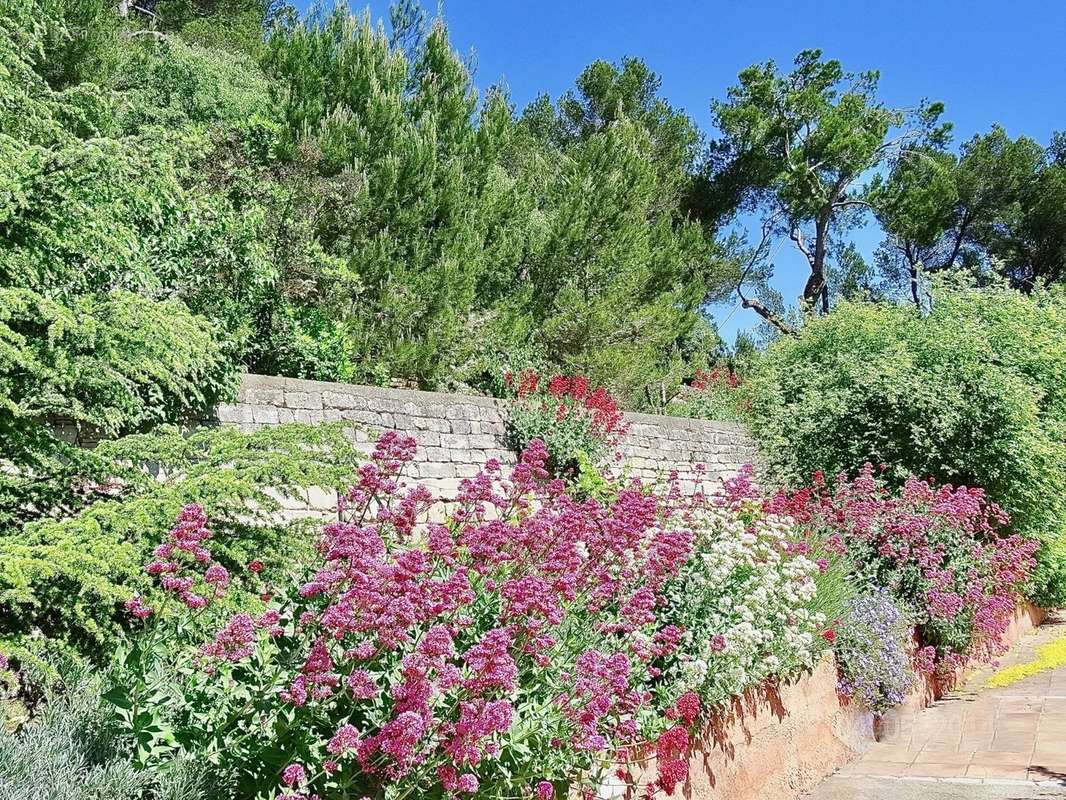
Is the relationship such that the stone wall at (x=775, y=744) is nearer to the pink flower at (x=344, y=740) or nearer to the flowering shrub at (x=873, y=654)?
the flowering shrub at (x=873, y=654)

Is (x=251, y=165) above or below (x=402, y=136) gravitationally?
below

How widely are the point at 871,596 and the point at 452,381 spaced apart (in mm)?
7263

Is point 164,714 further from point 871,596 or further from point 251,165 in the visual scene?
point 251,165

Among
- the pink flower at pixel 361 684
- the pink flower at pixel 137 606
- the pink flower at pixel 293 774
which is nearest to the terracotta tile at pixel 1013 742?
the pink flower at pixel 361 684

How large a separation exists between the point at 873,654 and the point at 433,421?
4909 mm

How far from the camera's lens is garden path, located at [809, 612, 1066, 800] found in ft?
14.9

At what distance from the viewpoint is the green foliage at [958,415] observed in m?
9.80

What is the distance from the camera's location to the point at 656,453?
12172mm

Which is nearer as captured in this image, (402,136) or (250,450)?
(250,450)

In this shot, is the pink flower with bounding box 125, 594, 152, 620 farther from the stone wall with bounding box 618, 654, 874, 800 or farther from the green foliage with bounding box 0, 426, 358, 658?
the stone wall with bounding box 618, 654, 874, 800

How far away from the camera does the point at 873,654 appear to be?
18.9 ft

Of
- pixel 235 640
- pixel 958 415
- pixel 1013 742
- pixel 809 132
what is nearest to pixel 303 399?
Answer: pixel 235 640

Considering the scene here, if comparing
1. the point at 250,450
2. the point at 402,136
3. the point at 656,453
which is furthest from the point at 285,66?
the point at 250,450

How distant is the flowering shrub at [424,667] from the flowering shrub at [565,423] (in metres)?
5.77
